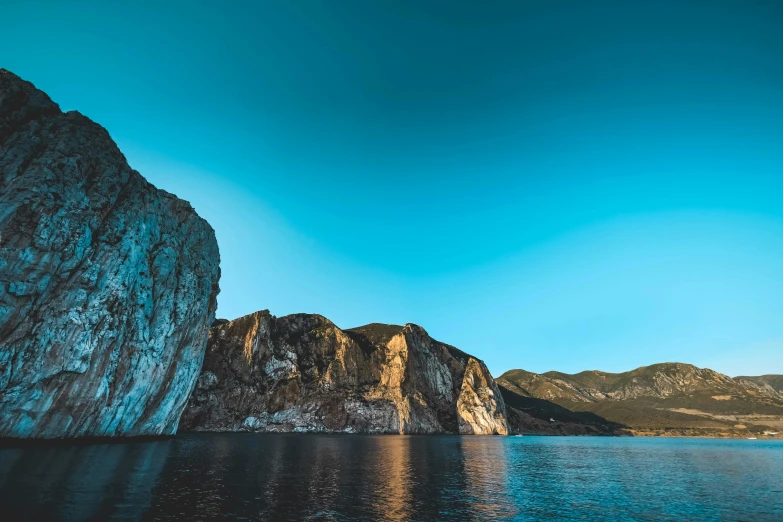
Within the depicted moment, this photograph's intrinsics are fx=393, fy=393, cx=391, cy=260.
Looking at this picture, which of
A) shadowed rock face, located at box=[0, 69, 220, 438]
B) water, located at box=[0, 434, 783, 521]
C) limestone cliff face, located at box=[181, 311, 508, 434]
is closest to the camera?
water, located at box=[0, 434, 783, 521]

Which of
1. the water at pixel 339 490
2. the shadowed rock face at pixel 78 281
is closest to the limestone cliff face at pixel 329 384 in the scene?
the shadowed rock face at pixel 78 281

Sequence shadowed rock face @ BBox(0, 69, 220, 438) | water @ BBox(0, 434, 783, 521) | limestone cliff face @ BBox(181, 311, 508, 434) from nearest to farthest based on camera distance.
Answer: water @ BBox(0, 434, 783, 521)
shadowed rock face @ BBox(0, 69, 220, 438)
limestone cliff face @ BBox(181, 311, 508, 434)

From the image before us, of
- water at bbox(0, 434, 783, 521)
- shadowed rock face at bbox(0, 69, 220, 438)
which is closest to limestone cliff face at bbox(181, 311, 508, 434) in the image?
shadowed rock face at bbox(0, 69, 220, 438)

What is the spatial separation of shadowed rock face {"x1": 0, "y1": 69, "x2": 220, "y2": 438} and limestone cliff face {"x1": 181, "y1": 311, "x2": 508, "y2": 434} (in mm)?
68737

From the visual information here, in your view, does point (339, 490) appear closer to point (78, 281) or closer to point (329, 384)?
point (78, 281)

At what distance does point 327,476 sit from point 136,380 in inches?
1909

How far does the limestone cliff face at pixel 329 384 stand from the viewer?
14512 centimetres

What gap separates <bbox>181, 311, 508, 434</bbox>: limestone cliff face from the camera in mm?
145125

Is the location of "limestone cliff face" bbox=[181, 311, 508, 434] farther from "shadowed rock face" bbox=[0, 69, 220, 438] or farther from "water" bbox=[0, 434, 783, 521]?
"water" bbox=[0, 434, 783, 521]

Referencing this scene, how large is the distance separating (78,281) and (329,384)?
11747cm

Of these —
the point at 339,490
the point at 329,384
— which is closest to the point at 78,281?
the point at 339,490

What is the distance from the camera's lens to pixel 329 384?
161375 millimetres

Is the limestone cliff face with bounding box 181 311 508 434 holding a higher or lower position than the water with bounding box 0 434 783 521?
higher

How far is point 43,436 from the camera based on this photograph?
176 feet
